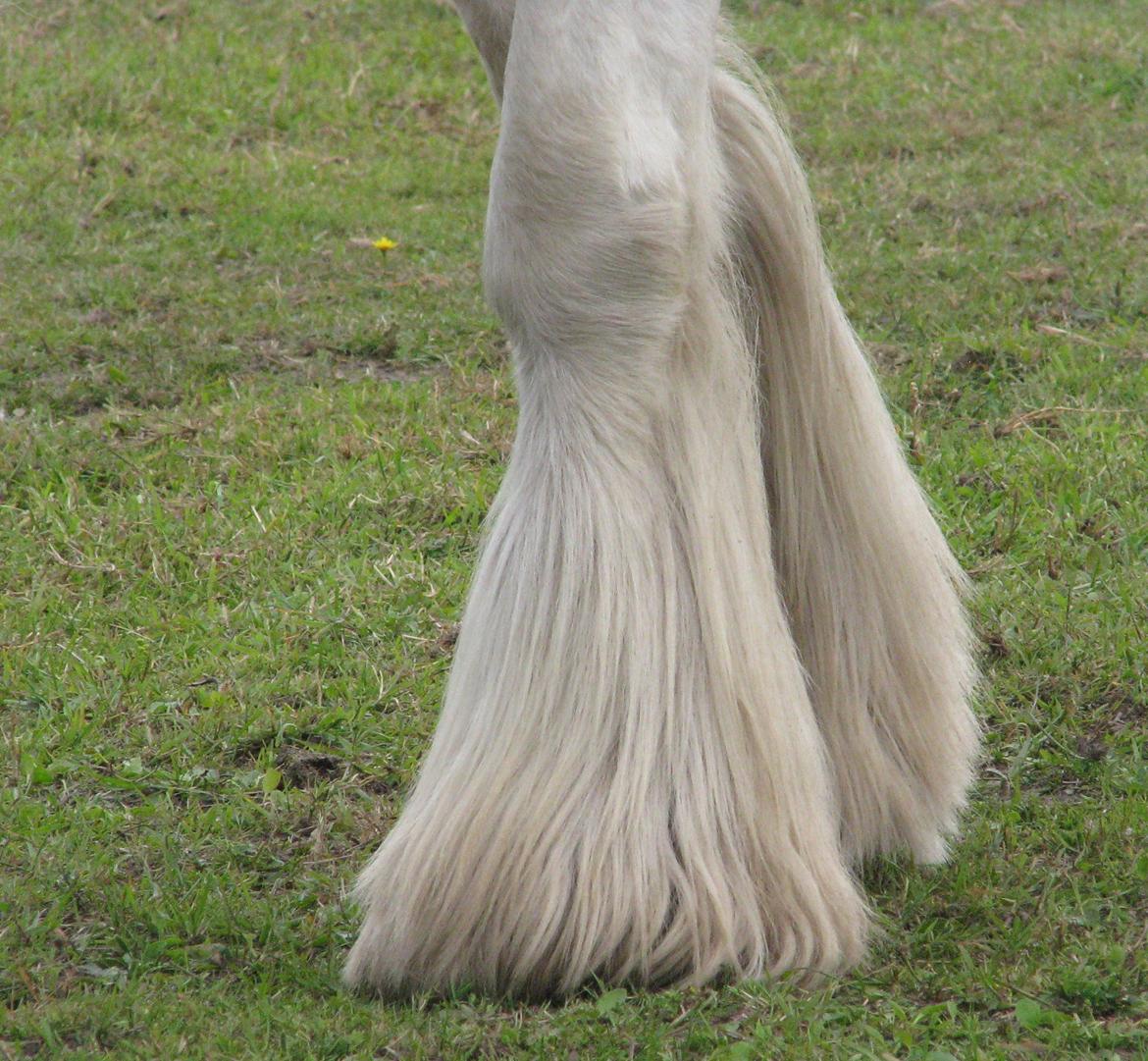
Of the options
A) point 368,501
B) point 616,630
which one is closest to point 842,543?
point 616,630

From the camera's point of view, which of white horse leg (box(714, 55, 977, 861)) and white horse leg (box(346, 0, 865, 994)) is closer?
white horse leg (box(346, 0, 865, 994))

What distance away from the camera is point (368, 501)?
414cm

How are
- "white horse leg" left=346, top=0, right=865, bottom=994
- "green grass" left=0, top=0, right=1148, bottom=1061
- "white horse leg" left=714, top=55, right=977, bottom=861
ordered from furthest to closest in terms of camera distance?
"white horse leg" left=714, top=55, right=977, bottom=861 → "green grass" left=0, top=0, right=1148, bottom=1061 → "white horse leg" left=346, top=0, right=865, bottom=994

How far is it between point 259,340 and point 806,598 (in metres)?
3.35

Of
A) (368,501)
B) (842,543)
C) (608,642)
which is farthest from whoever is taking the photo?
(368,501)

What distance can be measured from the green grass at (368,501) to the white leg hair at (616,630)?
0.10 meters

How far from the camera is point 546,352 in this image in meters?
2.09

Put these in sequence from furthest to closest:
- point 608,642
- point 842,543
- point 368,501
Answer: point 368,501 → point 842,543 → point 608,642

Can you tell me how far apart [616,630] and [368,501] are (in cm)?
217

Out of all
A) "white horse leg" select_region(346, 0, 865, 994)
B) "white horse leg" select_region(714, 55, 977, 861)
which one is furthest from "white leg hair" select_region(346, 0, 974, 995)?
"white horse leg" select_region(714, 55, 977, 861)

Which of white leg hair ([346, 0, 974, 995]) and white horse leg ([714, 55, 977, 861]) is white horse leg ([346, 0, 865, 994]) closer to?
white leg hair ([346, 0, 974, 995])

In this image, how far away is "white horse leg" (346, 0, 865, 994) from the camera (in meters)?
2.00

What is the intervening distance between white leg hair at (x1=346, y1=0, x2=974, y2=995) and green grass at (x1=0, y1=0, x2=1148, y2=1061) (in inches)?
3.9

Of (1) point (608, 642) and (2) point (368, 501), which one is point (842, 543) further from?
(2) point (368, 501)
